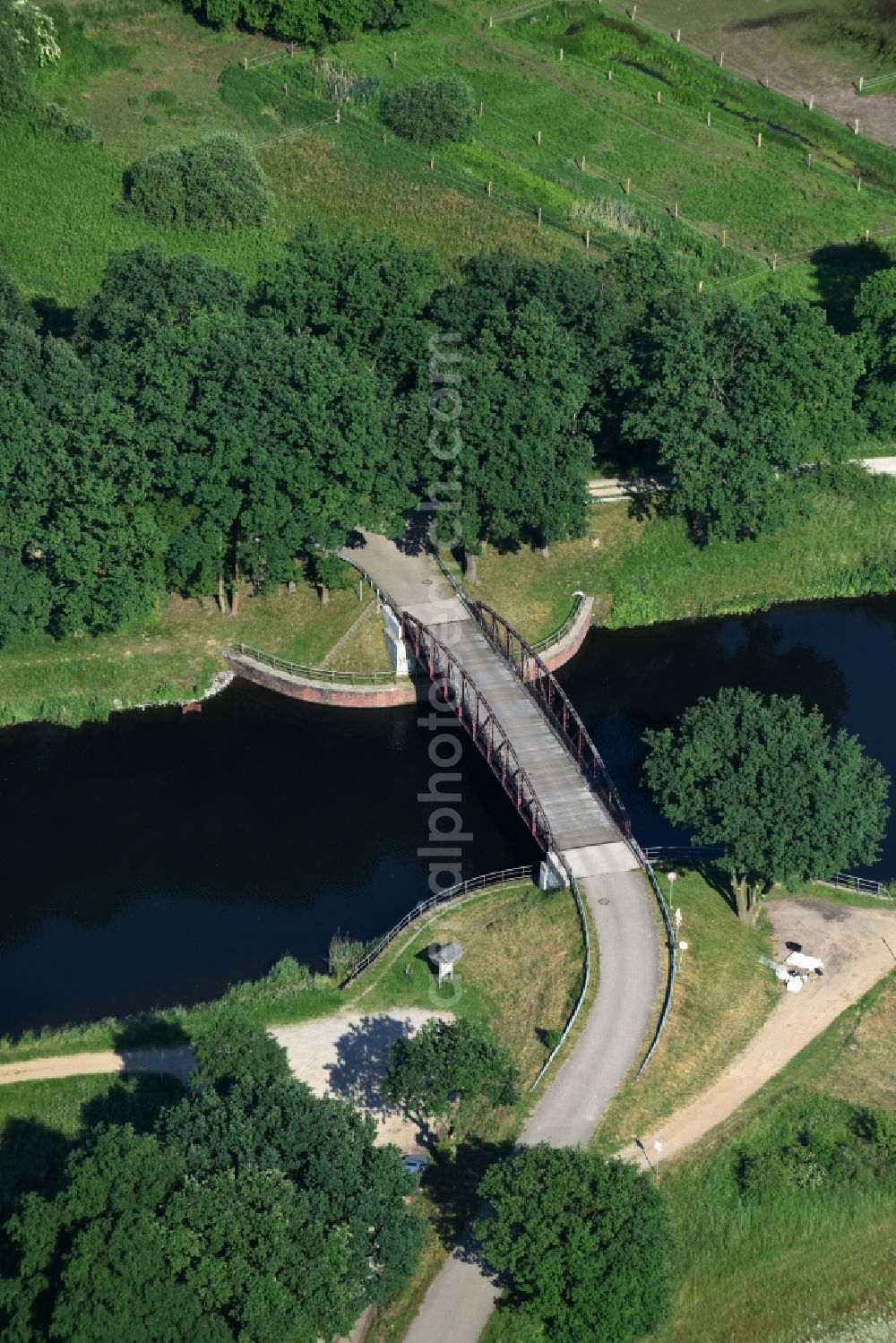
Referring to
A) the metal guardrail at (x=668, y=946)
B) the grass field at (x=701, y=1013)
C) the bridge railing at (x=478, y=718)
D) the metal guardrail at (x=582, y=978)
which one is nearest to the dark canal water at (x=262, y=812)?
the bridge railing at (x=478, y=718)

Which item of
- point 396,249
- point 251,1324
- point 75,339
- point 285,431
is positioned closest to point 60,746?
point 285,431

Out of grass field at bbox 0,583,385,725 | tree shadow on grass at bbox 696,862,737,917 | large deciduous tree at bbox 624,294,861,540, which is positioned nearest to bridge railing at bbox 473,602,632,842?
tree shadow on grass at bbox 696,862,737,917

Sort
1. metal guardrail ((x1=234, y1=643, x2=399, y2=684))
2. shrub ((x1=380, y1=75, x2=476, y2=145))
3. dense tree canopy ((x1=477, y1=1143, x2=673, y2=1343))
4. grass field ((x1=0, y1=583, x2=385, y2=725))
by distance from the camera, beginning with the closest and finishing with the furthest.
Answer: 1. dense tree canopy ((x1=477, y1=1143, x2=673, y2=1343))
2. grass field ((x1=0, y1=583, x2=385, y2=725))
3. metal guardrail ((x1=234, y1=643, x2=399, y2=684))
4. shrub ((x1=380, y1=75, x2=476, y2=145))

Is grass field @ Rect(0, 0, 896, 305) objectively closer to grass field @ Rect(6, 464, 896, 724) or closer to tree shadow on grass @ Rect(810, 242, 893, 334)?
tree shadow on grass @ Rect(810, 242, 893, 334)

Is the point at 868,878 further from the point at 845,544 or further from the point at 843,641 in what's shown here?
the point at 845,544

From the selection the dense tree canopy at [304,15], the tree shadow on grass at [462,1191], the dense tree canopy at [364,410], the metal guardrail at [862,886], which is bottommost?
the tree shadow on grass at [462,1191]

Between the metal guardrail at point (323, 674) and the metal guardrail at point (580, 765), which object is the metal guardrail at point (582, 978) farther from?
the metal guardrail at point (323, 674)

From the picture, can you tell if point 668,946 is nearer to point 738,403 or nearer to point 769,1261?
point 769,1261
